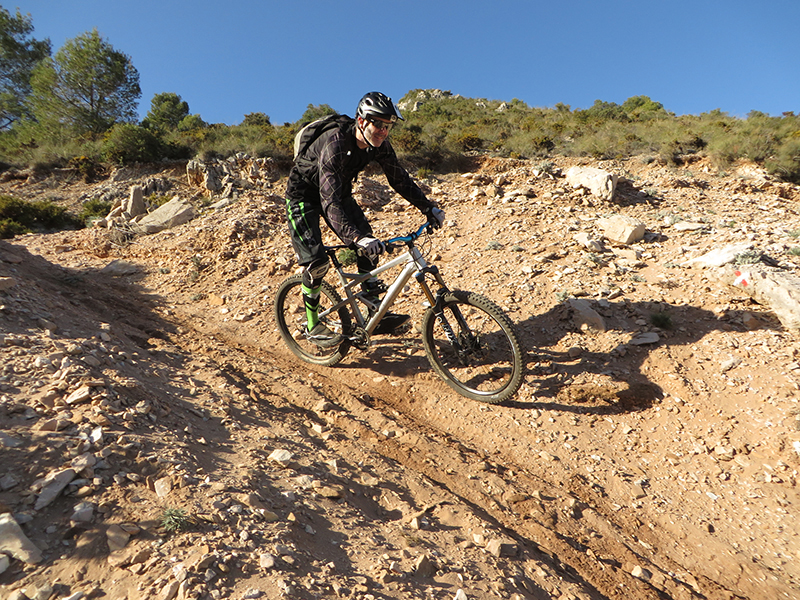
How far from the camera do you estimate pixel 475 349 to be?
13.5ft

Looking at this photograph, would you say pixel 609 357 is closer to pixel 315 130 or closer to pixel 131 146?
pixel 315 130

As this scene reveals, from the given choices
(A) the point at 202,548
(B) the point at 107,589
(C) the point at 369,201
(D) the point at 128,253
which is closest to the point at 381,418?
(A) the point at 202,548

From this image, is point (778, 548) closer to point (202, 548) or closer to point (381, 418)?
point (381, 418)

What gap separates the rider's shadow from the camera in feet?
13.5

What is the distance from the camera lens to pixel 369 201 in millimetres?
9641

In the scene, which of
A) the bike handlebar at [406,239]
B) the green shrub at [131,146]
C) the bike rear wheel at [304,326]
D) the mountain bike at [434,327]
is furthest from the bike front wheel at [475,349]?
the green shrub at [131,146]

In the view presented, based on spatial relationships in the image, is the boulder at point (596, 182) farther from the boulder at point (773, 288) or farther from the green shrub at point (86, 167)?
the green shrub at point (86, 167)

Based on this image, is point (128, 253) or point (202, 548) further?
point (128, 253)

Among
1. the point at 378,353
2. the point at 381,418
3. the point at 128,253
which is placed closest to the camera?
the point at 381,418

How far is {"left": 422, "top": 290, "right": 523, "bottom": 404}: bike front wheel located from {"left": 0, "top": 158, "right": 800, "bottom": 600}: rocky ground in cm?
26

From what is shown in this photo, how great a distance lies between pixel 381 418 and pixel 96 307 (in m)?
4.84

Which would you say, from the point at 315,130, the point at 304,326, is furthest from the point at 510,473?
the point at 315,130

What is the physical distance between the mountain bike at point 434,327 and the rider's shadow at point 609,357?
1.30 ft

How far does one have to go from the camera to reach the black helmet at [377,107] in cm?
350
